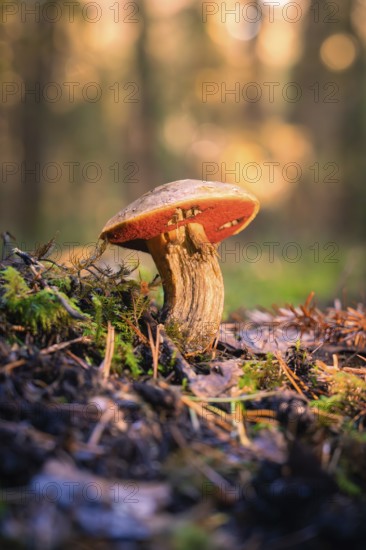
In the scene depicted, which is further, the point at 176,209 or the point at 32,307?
the point at 176,209

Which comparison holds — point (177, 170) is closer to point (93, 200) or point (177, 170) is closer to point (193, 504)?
point (93, 200)

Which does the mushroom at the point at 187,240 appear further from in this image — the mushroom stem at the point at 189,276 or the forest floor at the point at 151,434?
the forest floor at the point at 151,434

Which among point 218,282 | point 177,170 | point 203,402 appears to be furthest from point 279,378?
point 177,170

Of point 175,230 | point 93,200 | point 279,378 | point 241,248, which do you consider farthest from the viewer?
point 93,200

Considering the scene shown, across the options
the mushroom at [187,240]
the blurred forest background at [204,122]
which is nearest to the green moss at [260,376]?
the mushroom at [187,240]

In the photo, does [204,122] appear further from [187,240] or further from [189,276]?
[189,276]

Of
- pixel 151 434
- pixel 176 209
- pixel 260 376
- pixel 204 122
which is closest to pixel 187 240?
pixel 176 209
